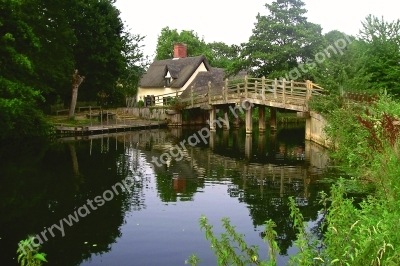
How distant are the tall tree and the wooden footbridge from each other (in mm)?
2935

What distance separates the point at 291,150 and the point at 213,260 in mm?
Answer: 15960

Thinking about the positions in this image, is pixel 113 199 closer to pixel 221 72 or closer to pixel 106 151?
pixel 106 151

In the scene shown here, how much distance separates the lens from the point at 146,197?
14.0 meters

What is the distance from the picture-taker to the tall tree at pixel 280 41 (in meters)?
35.2

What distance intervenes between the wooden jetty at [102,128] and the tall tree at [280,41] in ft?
28.2


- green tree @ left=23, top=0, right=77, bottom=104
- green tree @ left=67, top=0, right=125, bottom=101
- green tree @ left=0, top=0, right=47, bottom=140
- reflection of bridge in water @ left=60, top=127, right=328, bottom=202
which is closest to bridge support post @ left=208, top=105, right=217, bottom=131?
reflection of bridge in water @ left=60, top=127, right=328, bottom=202

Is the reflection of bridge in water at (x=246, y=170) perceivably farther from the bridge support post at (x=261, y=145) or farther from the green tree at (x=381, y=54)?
the green tree at (x=381, y=54)

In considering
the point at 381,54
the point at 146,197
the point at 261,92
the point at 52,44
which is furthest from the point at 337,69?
the point at 52,44

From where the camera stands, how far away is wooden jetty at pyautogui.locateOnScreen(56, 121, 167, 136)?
1288 inches

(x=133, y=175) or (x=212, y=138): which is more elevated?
(x=212, y=138)

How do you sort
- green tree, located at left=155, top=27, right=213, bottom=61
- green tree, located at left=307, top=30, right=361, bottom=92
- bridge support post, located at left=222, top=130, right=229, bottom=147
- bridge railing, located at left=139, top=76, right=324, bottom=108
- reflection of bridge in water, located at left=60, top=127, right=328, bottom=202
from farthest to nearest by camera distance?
1. green tree, located at left=155, top=27, right=213, bottom=61
2. bridge support post, located at left=222, top=130, right=229, bottom=147
3. bridge railing, located at left=139, top=76, right=324, bottom=108
4. green tree, located at left=307, top=30, right=361, bottom=92
5. reflection of bridge in water, located at left=60, top=127, right=328, bottom=202

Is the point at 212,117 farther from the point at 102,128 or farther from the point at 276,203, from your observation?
the point at 276,203

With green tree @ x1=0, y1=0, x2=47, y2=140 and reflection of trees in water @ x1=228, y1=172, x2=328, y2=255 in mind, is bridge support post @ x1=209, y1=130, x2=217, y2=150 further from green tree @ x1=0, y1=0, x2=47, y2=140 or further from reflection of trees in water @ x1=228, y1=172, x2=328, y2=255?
green tree @ x1=0, y1=0, x2=47, y2=140

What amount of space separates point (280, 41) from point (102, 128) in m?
15.7
